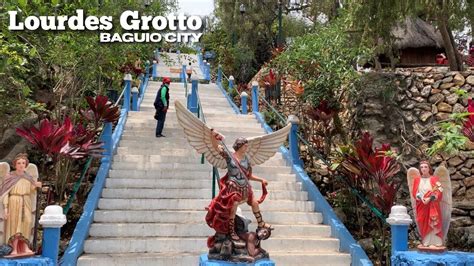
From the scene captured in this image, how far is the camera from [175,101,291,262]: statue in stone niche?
499 cm

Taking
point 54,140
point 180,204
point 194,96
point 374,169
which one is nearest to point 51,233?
point 54,140

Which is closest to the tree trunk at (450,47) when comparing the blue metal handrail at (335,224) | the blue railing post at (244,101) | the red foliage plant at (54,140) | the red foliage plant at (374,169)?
the red foliage plant at (374,169)

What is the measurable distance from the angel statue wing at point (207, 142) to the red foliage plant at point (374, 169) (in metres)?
1.78

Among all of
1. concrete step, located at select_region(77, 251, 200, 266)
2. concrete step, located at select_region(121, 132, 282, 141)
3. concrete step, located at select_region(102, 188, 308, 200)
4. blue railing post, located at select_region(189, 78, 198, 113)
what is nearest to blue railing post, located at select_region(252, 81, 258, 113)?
blue railing post, located at select_region(189, 78, 198, 113)

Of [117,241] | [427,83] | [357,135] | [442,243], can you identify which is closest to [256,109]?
[357,135]

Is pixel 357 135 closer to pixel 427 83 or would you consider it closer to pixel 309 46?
pixel 427 83

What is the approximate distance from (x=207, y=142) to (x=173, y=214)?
2406 mm

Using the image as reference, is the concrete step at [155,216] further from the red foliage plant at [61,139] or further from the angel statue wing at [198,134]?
the angel statue wing at [198,134]

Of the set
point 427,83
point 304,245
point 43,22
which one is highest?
point 43,22

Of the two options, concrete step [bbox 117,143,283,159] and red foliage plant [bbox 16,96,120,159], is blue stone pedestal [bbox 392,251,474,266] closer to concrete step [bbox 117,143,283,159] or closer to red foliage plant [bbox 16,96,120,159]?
red foliage plant [bbox 16,96,120,159]

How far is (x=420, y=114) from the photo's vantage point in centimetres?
935

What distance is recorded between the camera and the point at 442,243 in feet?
17.3

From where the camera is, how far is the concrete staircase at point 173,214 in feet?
21.6

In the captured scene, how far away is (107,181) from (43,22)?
2842 mm
